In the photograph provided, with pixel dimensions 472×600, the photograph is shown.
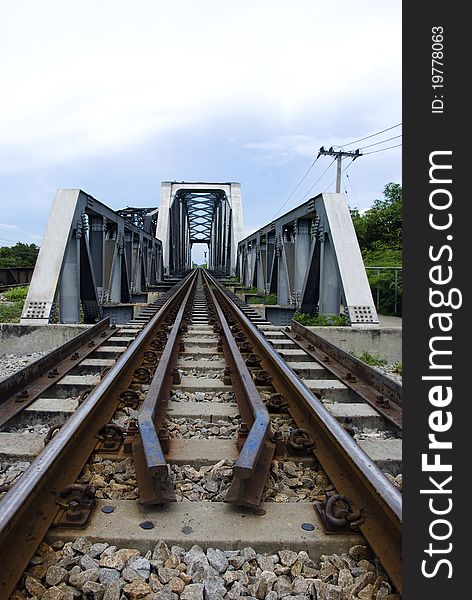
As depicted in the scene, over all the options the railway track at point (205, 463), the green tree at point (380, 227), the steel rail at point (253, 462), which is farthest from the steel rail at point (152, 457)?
the green tree at point (380, 227)

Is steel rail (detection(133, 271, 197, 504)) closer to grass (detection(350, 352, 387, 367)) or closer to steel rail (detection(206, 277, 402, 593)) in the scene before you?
steel rail (detection(206, 277, 402, 593))

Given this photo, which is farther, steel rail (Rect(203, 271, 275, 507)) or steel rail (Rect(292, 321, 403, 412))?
steel rail (Rect(292, 321, 403, 412))

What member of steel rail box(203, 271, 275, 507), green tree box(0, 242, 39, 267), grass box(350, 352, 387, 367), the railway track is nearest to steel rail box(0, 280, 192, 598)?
the railway track

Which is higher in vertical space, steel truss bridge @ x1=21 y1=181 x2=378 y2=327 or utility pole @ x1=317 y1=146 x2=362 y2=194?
utility pole @ x1=317 y1=146 x2=362 y2=194

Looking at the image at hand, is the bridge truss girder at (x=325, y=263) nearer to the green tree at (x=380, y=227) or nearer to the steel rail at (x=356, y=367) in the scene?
the steel rail at (x=356, y=367)

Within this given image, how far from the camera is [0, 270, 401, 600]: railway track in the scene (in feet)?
5.72

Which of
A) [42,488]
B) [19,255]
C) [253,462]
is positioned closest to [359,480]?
[253,462]

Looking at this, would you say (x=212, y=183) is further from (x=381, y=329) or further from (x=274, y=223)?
(x=381, y=329)

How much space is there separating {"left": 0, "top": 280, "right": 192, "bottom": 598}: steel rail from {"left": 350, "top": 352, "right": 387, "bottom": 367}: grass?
3.56m

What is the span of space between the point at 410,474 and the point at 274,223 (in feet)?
33.5

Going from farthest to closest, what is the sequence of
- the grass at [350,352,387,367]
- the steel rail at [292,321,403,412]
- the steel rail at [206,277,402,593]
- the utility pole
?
the utility pole
the grass at [350,352,387,367]
the steel rail at [292,321,403,412]
the steel rail at [206,277,402,593]

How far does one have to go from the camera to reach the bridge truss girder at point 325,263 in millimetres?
6430

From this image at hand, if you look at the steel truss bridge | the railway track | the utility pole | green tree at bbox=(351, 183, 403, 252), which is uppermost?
the utility pole

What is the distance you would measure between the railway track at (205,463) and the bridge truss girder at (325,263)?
2.37 meters
